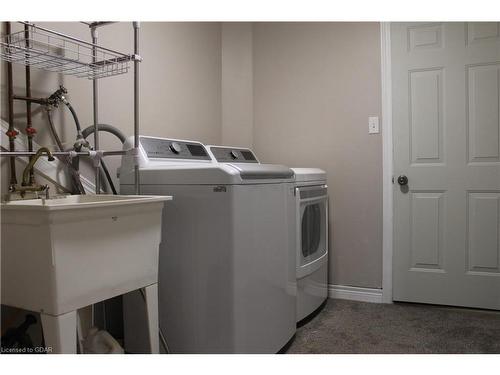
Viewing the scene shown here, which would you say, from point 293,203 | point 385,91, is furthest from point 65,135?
point 385,91

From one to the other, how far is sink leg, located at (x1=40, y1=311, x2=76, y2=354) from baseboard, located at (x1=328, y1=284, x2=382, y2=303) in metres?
1.99

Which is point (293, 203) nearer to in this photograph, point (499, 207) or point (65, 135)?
point (65, 135)

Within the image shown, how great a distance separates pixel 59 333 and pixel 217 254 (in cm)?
60

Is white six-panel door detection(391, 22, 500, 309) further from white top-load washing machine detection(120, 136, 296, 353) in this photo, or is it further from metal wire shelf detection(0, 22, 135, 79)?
metal wire shelf detection(0, 22, 135, 79)

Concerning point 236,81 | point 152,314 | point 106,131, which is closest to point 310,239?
point 152,314

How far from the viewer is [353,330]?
2.15m

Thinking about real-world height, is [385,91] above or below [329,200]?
above

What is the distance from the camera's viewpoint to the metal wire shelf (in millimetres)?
1306

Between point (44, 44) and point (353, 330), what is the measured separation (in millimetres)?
2022

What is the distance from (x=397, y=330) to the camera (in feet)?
7.03

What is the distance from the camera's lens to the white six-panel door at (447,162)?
2.38 m

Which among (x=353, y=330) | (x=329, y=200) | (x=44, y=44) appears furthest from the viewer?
(x=329, y=200)

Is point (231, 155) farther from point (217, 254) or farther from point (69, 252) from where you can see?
point (69, 252)

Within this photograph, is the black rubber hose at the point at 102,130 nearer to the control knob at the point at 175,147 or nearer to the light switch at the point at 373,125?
the control knob at the point at 175,147
